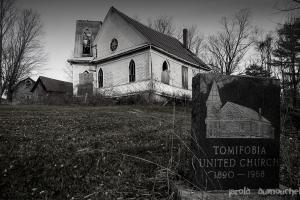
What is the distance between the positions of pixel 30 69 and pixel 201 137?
37413 mm

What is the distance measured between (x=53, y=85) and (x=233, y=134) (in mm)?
45608

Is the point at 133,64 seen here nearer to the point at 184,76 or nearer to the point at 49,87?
the point at 184,76

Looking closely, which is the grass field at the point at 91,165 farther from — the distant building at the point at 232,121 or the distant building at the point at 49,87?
the distant building at the point at 49,87

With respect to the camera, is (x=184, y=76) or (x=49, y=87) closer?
(x=184, y=76)

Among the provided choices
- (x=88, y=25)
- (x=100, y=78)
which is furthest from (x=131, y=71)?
(x=88, y=25)

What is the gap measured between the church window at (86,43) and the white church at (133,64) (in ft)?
11.2

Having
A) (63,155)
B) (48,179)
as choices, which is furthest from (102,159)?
(48,179)

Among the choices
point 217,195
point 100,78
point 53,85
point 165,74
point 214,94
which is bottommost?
point 217,195

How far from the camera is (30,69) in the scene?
3581cm

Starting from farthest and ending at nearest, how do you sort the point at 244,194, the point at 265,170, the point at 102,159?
1. the point at 102,159
2. the point at 265,170
3. the point at 244,194

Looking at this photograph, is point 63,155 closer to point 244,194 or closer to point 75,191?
point 75,191

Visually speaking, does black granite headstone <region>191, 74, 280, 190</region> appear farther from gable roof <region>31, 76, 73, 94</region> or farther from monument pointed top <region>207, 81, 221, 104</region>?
gable roof <region>31, 76, 73, 94</region>

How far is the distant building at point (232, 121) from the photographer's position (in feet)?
10.3

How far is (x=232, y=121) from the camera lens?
10.5 ft
